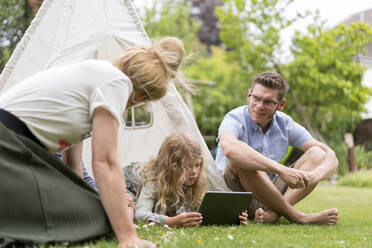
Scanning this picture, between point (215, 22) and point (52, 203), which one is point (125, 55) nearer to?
point (52, 203)

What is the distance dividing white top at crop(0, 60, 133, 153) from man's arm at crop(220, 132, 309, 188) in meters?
1.43

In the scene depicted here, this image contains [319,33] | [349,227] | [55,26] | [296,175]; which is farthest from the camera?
[319,33]

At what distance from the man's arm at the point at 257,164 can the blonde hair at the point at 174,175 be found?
9.6 inches

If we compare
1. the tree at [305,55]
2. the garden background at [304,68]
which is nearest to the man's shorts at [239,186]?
the garden background at [304,68]

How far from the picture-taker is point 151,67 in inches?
94.0

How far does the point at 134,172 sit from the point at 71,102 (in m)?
1.75

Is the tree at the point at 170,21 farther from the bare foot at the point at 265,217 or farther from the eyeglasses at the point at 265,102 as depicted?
the bare foot at the point at 265,217

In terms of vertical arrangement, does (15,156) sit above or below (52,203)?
above

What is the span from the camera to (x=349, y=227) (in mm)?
3662

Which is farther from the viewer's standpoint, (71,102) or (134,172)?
(134,172)

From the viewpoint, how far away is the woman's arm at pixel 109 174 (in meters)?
2.16

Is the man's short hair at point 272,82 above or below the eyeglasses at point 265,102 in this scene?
above

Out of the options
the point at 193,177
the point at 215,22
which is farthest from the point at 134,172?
the point at 215,22

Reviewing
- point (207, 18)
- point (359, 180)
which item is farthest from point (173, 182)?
point (207, 18)
